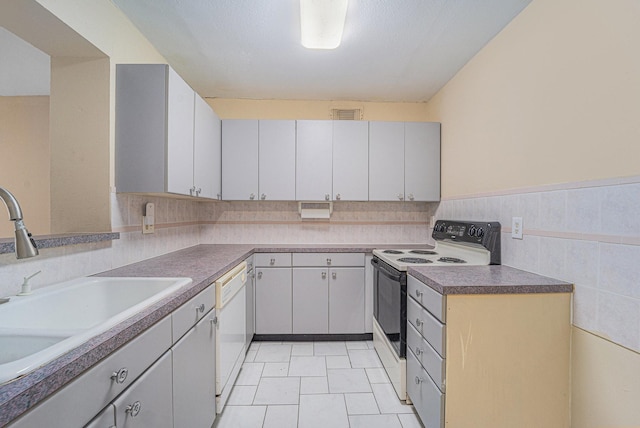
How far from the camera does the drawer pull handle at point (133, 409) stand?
84 centimetres

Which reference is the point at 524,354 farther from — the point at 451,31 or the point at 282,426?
the point at 451,31

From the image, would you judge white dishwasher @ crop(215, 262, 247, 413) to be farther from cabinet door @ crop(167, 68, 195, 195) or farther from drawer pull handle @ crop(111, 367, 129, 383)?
drawer pull handle @ crop(111, 367, 129, 383)

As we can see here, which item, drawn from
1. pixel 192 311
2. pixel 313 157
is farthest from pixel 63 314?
pixel 313 157

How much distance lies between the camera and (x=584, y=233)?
1.31 metres

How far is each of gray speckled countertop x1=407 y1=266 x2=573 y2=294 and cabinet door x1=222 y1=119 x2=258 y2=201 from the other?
6.08ft

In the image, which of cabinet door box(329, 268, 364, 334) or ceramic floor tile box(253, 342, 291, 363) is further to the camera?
cabinet door box(329, 268, 364, 334)

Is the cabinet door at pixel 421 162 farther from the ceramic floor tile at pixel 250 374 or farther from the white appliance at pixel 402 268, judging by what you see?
the ceramic floor tile at pixel 250 374

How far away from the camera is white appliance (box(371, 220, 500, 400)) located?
186 centimetres

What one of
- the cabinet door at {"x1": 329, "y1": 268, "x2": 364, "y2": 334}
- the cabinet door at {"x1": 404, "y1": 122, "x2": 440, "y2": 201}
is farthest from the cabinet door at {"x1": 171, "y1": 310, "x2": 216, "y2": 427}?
the cabinet door at {"x1": 404, "y1": 122, "x2": 440, "y2": 201}

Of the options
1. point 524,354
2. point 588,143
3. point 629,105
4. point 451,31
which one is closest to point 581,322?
point 524,354

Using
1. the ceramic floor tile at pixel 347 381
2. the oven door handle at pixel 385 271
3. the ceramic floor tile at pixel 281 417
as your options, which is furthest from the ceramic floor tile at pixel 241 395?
the oven door handle at pixel 385 271

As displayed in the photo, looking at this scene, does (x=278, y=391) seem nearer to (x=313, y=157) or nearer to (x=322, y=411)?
(x=322, y=411)

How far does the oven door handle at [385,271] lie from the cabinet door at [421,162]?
812 mm

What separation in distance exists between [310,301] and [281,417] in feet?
3.56
